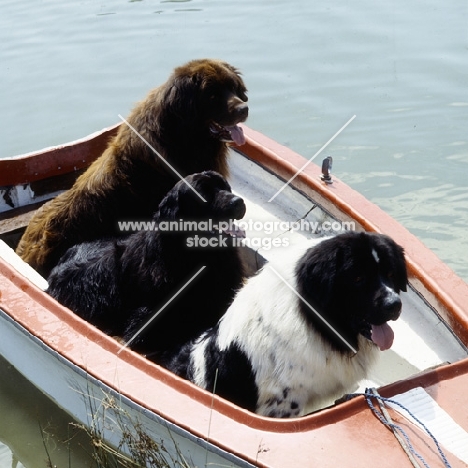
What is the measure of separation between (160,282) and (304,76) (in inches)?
260

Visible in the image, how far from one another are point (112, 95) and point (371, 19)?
401cm

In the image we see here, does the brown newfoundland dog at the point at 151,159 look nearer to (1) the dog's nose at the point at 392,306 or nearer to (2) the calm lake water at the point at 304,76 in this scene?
(1) the dog's nose at the point at 392,306

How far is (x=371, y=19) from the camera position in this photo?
11344mm

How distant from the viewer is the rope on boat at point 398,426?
3051 millimetres

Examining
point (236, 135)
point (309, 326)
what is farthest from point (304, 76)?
point (309, 326)

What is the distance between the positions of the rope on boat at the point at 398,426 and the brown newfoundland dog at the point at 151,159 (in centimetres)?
206

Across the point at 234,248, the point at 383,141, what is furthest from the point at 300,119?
the point at 234,248

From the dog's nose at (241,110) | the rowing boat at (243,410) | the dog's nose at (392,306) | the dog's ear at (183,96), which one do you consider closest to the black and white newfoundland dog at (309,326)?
the dog's nose at (392,306)

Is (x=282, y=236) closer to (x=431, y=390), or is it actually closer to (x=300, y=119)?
(x=431, y=390)

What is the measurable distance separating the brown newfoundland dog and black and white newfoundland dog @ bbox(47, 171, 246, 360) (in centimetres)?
40

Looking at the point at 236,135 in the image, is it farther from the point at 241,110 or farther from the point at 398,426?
the point at 398,426

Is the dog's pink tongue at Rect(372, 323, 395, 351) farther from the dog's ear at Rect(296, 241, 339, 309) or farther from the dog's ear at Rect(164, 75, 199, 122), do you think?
the dog's ear at Rect(164, 75, 199, 122)

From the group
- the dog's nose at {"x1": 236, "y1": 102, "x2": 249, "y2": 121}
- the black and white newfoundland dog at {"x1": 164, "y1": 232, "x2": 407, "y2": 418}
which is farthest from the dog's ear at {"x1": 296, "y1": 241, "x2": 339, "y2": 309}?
the dog's nose at {"x1": 236, "y1": 102, "x2": 249, "y2": 121}

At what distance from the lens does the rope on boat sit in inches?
120
